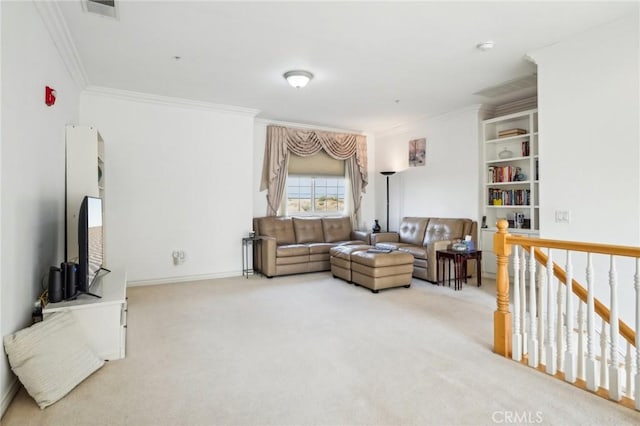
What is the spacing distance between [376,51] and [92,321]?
3.41 meters

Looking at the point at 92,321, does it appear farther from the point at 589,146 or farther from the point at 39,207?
the point at 589,146

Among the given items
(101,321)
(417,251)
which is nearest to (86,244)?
(101,321)

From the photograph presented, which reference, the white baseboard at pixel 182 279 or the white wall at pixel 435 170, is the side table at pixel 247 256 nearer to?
the white baseboard at pixel 182 279

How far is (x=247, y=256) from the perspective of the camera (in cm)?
555

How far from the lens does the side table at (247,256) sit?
5.49 meters

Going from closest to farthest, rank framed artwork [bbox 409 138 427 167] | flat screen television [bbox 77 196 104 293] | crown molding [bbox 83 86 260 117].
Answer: flat screen television [bbox 77 196 104 293] → crown molding [bbox 83 86 260 117] → framed artwork [bbox 409 138 427 167]

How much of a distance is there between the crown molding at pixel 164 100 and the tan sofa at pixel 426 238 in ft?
10.0

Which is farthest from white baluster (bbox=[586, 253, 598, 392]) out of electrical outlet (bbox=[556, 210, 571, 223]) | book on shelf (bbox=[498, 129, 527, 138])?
book on shelf (bbox=[498, 129, 527, 138])

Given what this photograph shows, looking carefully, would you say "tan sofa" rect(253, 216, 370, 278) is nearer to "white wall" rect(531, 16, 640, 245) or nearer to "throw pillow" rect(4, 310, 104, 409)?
"throw pillow" rect(4, 310, 104, 409)

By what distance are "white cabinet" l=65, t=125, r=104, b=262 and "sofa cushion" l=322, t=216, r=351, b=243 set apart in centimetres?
369

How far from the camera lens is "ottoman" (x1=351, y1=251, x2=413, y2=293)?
432cm

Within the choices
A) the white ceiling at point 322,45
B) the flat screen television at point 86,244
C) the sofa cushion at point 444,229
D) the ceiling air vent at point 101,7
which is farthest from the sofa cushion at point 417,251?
the ceiling air vent at point 101,7

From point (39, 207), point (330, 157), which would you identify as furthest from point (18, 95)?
point (330, 157)

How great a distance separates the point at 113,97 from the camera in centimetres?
459
